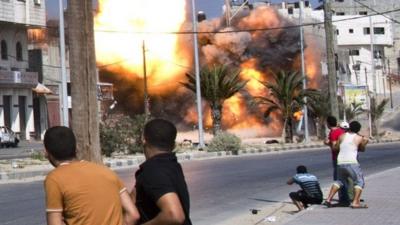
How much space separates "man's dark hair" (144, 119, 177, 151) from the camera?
415 centimetres

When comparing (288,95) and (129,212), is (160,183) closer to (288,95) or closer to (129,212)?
(129,212)

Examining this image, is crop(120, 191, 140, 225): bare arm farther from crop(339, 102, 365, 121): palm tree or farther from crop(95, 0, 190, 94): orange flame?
crop(339, 102, 365, 121): palm tree

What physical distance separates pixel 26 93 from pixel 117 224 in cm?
5251

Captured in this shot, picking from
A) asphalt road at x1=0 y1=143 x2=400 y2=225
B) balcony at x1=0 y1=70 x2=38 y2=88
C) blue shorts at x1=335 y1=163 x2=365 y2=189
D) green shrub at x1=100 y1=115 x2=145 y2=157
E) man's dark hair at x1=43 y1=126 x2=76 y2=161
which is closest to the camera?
man's dark hair at x1=43 y1=126 x2=76 y2=161

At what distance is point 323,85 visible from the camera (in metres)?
66.8

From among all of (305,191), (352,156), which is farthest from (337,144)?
(305,191)

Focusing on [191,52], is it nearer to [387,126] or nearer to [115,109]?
[115,109]

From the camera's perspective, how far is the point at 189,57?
2415 inches

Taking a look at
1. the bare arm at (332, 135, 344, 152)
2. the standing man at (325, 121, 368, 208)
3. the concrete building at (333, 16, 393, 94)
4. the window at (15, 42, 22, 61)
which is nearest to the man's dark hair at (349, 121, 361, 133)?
the standing man at (325, 121, 368, 208)

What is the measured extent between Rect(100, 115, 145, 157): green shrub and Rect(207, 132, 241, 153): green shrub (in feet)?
13.4

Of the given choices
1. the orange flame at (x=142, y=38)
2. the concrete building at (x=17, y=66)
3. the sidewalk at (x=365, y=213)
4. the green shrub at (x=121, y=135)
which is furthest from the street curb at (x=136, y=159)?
the concrete building at (x=17, y=66)

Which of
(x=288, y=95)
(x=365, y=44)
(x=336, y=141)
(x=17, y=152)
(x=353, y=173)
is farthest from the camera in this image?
(x=365, y=44)

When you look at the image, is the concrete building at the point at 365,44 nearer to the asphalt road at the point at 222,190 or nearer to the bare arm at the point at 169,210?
the asphalt road at the point at 222,190

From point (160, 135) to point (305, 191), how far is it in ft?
27.6
